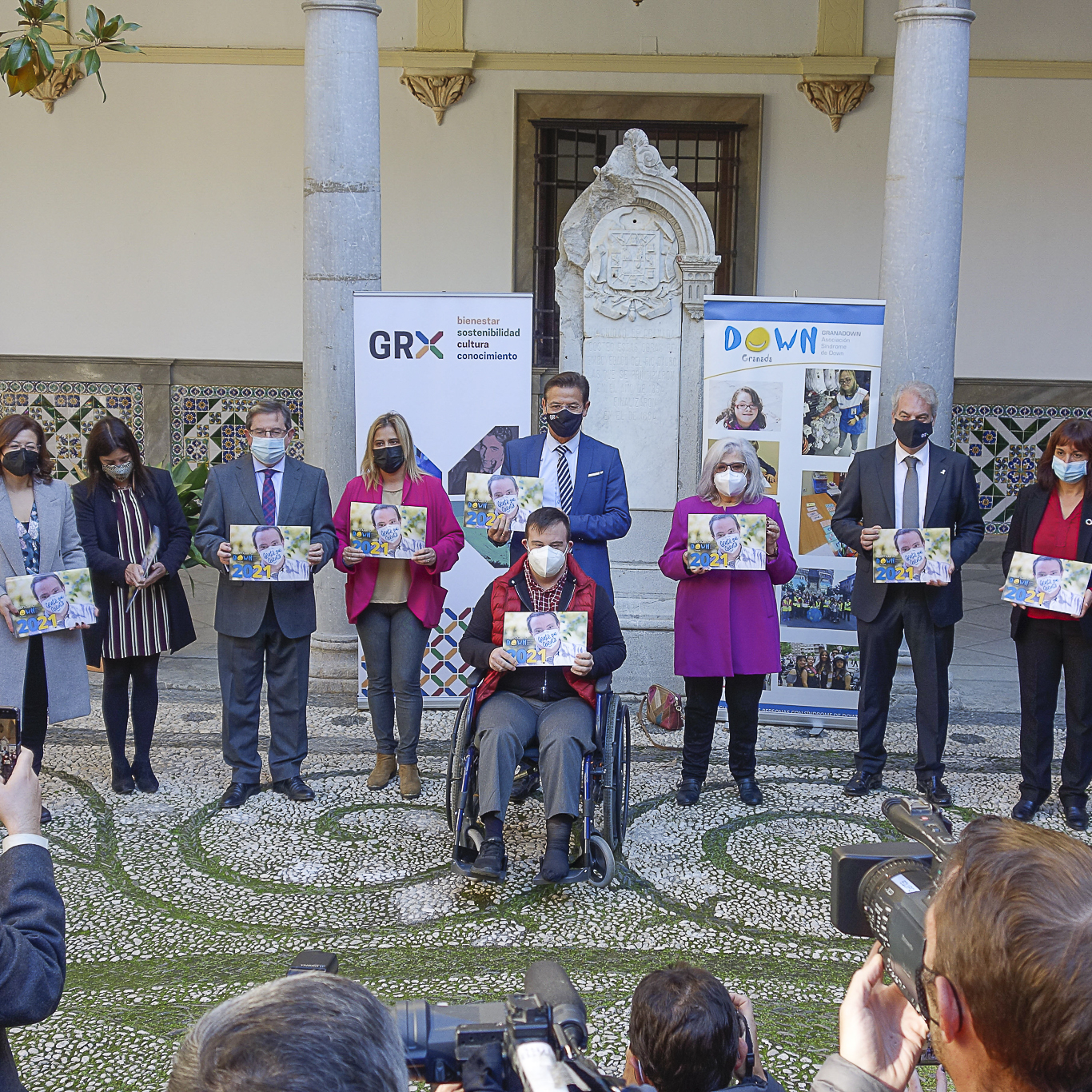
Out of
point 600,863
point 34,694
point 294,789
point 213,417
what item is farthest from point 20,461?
point 213,417

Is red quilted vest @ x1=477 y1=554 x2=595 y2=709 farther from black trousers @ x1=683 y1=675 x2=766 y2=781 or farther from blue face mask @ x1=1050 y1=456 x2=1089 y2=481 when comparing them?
blue face mask @ x1=1050 y1=456 x2=1089 y2=481

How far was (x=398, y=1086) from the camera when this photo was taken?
1201 millimetres

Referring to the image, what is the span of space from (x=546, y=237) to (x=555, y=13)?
6.20ft

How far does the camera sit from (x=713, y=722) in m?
5.20

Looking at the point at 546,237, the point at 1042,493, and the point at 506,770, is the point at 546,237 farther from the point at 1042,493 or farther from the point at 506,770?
the point at 506,770

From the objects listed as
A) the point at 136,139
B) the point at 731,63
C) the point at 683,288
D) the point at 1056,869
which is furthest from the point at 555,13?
the point at 1056,869

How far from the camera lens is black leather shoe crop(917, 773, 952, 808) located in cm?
517

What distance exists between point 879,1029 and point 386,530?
12.8ft

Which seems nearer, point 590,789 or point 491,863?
point 491,863

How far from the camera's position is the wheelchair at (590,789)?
4.24 m

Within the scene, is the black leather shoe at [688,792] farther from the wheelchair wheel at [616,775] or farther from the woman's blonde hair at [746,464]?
the woman's blonde hair at [746,464]

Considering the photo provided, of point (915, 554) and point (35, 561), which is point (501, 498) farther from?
point (35, 561)

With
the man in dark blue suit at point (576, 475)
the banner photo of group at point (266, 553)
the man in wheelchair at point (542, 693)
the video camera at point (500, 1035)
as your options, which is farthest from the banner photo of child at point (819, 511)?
the video camera at point (500, 1035)

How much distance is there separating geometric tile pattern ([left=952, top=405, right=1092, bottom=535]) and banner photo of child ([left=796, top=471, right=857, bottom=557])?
496 centimetres
